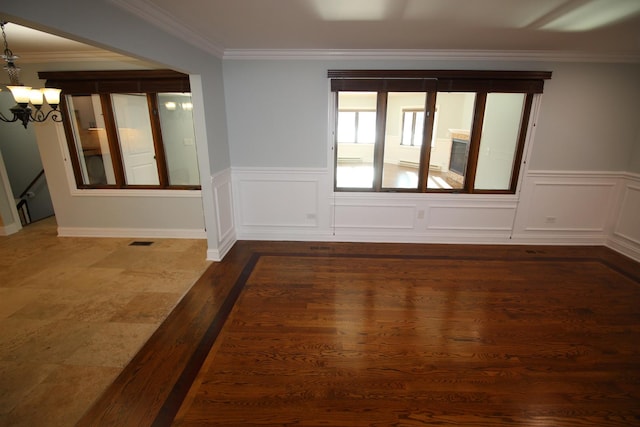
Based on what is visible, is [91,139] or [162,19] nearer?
[162,19]

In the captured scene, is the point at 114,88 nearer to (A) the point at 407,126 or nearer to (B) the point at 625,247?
(A) the point at 407,126

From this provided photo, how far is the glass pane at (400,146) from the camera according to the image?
3.98m

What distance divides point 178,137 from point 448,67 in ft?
12.1

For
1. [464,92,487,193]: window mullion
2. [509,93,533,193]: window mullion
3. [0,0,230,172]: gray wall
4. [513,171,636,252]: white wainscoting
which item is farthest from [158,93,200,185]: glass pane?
[513,171,636,252]: white wainscoting

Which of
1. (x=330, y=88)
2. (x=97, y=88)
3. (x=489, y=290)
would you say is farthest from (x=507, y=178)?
(x=97, y=88)

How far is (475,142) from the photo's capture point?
397 centimetres

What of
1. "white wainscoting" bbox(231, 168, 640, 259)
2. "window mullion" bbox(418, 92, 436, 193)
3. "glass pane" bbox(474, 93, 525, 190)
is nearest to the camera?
"window mullion" bbox(418, 92, 436, 193)

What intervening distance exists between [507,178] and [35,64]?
643 centimetres

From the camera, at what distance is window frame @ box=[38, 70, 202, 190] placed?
12.5ft

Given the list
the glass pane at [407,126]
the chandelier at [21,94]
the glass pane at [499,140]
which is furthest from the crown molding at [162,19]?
the glass pane at [499,140]

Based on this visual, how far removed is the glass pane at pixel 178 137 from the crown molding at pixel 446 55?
1063 mm

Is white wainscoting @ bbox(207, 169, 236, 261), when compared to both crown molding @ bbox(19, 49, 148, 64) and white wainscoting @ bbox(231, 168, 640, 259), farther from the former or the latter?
crown molding @ bbox(19, 49, 148, 64)

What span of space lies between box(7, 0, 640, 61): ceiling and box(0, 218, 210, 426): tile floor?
2441 mm

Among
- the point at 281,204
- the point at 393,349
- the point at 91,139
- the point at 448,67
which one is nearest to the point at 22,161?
the point at 91,139
